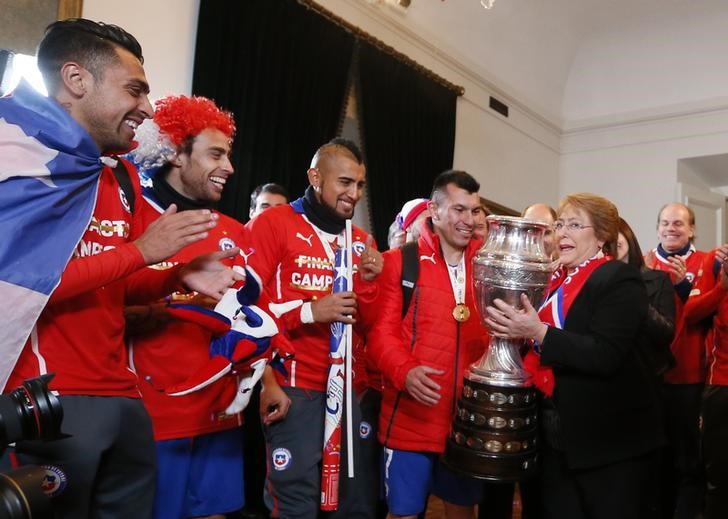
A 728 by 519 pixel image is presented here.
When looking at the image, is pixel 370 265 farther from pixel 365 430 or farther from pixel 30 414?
pixel 30 414

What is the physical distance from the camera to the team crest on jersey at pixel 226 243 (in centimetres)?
213

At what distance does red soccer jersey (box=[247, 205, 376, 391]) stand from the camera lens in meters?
1.16

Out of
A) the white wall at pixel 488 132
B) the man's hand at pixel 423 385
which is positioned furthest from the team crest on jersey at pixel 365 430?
the white wall at pixel 488 132

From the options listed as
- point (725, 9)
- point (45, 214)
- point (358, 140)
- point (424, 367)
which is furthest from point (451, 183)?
point (725, 9)

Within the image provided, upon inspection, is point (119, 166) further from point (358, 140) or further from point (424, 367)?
point (358, 140)

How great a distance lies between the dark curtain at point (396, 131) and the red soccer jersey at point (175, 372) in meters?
3.42

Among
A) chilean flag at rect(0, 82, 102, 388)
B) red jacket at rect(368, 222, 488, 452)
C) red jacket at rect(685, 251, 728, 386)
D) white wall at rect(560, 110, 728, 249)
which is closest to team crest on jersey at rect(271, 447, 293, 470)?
red jacket at rect(368, 222, 488, 452)

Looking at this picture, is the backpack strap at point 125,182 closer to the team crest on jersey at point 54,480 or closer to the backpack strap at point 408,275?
the team crest on jersey at point 54,480

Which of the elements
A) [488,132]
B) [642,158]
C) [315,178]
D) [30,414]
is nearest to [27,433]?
[30,414]

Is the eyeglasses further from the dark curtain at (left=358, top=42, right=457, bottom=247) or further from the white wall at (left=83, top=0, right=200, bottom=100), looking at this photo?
the dark curtain at (left=358, top=42, right=457, bottom=247)

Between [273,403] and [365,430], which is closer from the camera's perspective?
[273,403]

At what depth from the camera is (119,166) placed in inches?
68.0

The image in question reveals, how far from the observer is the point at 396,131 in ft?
18.2

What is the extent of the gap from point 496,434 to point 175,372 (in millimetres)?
976
